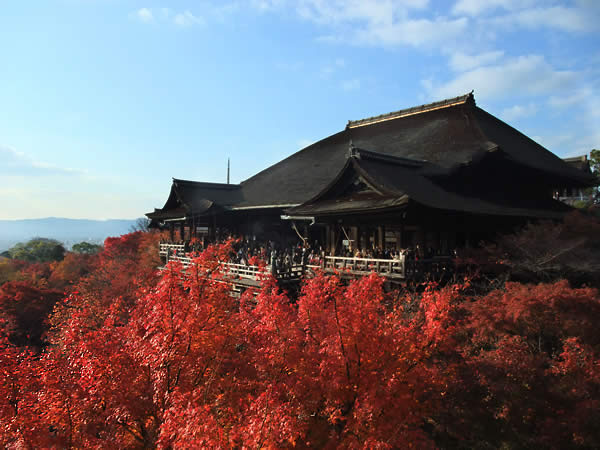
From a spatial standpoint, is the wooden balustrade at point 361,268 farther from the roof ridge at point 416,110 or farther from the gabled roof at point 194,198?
the roof ridge at point 416,110

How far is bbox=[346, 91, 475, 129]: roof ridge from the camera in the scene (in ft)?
78.1

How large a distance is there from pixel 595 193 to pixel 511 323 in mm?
36478

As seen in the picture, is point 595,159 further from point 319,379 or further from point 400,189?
point 319,379

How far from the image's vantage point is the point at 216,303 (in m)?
9.95

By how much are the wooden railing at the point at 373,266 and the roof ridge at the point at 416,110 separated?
14949mm

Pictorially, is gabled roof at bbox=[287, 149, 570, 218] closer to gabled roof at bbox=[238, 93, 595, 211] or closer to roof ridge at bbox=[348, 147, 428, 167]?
roof ridge at bbox=[348, 147, 428, 167]

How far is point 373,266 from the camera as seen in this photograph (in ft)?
41.0

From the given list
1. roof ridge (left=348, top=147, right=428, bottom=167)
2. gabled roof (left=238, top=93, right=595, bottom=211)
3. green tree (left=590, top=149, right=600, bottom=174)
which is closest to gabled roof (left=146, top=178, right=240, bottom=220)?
gabled roof (left=238, top=93, right=595, bottom=211)

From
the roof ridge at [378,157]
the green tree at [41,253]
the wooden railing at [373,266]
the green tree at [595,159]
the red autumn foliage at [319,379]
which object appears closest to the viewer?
the red autumn foliage at [319,379]

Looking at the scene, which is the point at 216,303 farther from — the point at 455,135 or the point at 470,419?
the point at 455,135

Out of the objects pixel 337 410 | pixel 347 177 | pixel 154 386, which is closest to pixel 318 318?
pixel 337 410

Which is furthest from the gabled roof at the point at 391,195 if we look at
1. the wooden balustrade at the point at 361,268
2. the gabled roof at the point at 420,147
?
the gabled roof at the point at 420,147

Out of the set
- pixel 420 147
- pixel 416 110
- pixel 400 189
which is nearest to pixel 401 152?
pixel 420 147

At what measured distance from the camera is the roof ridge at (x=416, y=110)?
23.8 meters
